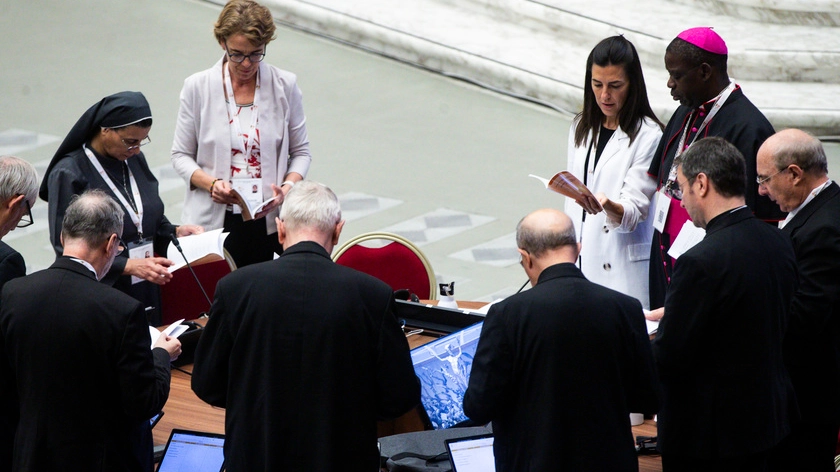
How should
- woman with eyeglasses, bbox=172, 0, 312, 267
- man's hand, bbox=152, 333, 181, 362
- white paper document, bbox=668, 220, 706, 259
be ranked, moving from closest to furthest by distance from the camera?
man's hand, bbox=152, 333, 181, 362
white paper document, bbox=668, 220, 706, 259
woman with eyeglasses, bbox=172, 0, 312, 267

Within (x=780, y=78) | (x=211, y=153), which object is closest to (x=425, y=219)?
(x=211, y=153)

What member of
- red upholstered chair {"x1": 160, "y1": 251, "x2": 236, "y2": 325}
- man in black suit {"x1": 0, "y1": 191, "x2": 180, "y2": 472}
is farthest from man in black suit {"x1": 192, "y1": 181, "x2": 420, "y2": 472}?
red upholstered chair {"x1": 160, "y1": 251, "x2": 236, "y2": 325}

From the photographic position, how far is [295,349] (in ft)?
9.67

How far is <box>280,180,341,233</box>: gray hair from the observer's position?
3.06 m

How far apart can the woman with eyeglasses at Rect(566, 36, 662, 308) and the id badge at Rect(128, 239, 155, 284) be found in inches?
65.8

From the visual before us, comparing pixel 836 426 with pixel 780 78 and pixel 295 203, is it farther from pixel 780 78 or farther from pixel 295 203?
pixel 780 78

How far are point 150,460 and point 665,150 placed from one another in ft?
7.62

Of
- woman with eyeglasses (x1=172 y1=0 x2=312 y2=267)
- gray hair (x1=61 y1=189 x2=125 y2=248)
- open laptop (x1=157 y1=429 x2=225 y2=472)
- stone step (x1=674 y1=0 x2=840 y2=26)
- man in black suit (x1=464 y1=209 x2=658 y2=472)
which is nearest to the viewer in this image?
man in black suit (x1=464 y1=209 x2=658 y2=472)

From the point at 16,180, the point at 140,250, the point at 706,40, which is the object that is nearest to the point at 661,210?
the point at 706,40

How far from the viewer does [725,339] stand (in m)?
3.19

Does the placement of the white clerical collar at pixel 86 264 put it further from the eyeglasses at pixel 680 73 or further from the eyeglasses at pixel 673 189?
the eyeglasses at pixel 680 73

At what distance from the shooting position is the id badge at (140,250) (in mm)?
4344

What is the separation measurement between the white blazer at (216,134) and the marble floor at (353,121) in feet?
5.99

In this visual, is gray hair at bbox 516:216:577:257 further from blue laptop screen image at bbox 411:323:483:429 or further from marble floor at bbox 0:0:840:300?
marble floor at bbox 0:0:840:300
